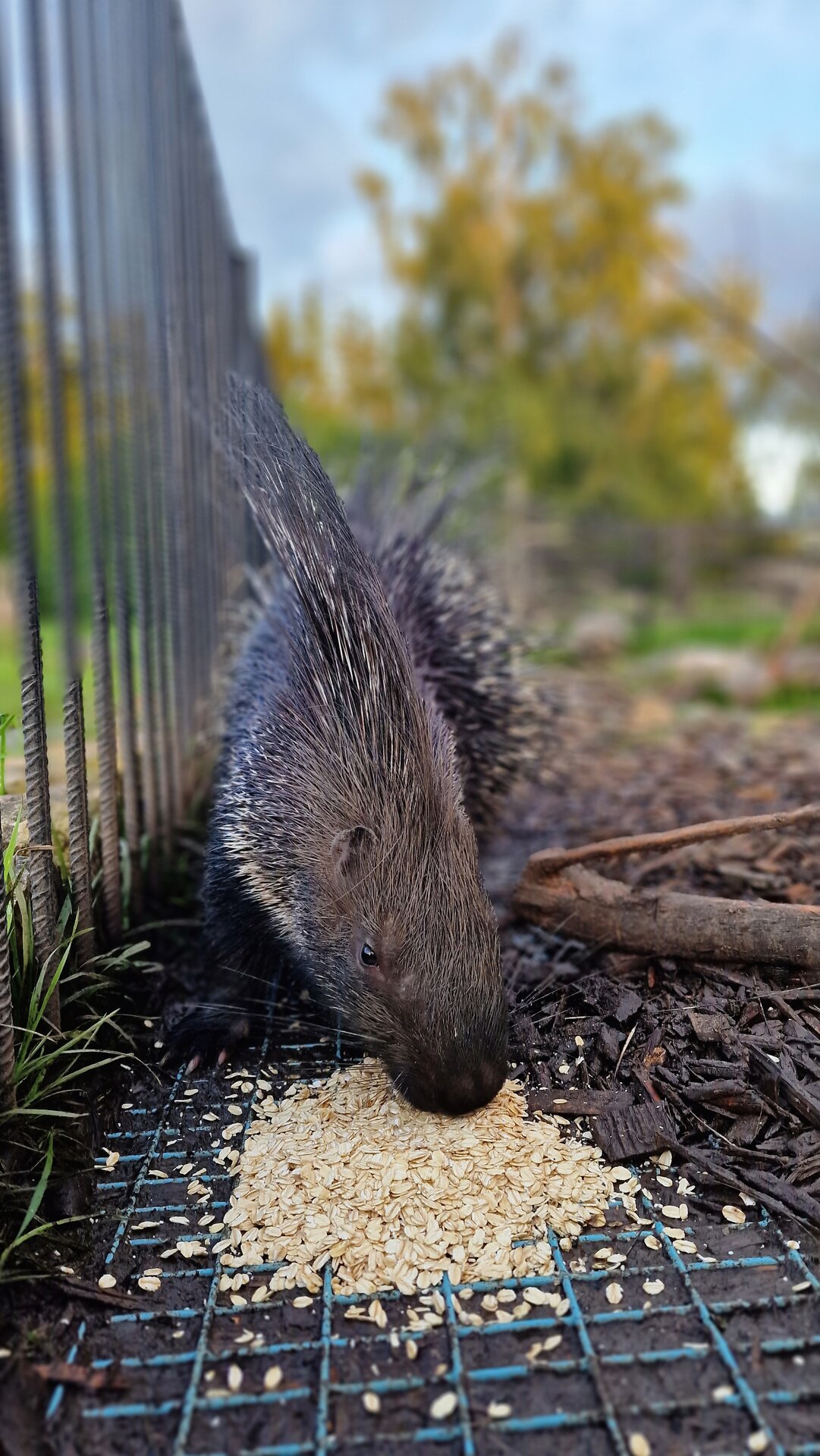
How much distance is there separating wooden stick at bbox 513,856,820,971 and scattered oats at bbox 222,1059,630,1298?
0.64m

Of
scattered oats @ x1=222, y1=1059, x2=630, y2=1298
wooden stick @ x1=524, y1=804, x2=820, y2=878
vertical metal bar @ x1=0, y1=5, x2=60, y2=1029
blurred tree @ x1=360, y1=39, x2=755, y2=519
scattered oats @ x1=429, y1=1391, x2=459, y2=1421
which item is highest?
blurred tree @ x1=360, y1=39, x2=755, y2=519

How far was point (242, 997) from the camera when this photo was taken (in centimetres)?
274

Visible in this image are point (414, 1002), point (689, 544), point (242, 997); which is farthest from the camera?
point (689, 544)

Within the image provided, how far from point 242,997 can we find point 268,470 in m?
1.42

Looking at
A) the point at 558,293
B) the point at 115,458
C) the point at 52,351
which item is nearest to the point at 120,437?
the point at 115,458

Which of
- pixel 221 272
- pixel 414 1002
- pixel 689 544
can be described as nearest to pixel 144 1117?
pixel 414 1002

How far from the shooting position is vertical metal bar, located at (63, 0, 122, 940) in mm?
2566

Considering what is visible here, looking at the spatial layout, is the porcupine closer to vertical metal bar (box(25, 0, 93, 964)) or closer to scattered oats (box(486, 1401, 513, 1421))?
vertical metal bar (box(25, 0, 93, 964))

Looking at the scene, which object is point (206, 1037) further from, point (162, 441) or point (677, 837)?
point (162, 441)

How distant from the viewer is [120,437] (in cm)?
308

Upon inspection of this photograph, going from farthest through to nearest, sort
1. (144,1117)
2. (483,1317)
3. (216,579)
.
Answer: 1. (216,579)
2. (144,1117)
3. (483,1317)

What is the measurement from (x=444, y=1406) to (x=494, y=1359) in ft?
0.43

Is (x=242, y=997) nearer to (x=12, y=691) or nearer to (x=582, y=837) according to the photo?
(x=582, y=837)

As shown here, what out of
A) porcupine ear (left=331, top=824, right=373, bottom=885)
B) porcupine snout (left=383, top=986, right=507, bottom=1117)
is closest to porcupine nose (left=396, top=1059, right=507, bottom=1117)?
porcupine snout (left=383, top=986, right=507, bottom=1117)
